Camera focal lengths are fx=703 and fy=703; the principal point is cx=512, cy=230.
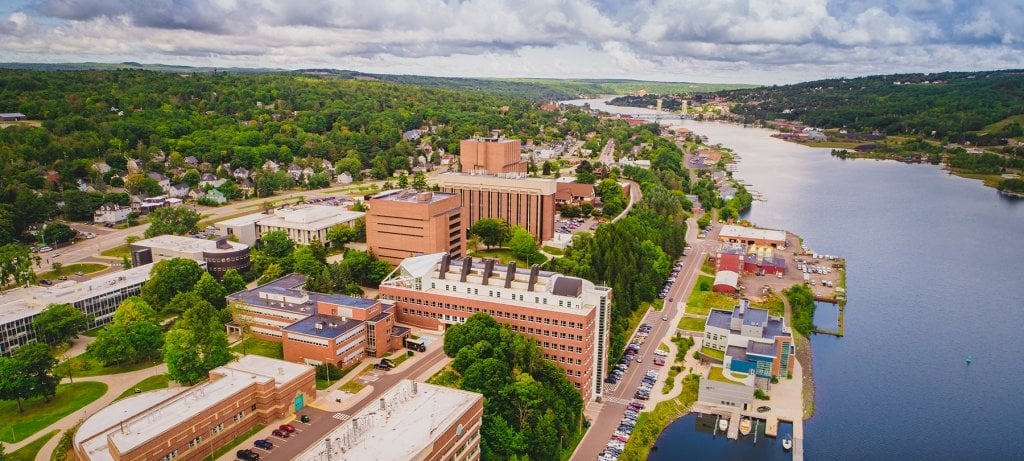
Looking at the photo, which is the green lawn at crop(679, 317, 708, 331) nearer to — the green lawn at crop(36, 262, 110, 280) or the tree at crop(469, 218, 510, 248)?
the tree at crop(469, 218, 510, 248)

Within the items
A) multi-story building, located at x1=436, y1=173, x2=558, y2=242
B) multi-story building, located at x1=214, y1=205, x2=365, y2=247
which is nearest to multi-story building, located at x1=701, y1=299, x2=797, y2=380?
multi-story building, located at x1=436, y1=173, x2=558, y2=242

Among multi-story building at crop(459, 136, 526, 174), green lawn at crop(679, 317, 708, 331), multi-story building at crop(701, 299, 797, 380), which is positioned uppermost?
multi-story building at crop(459, 136, 526, 174)

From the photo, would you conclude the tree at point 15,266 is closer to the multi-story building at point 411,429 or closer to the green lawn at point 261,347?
the green lawn at point 261,347

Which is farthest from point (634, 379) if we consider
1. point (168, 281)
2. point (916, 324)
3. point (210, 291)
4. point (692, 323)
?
point (168, 281)

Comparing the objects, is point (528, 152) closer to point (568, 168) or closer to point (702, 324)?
point (568, 168)

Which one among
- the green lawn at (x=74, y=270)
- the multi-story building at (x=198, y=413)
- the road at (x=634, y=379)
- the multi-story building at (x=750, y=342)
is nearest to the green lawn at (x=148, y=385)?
the multi-story building at (x=198, y=413)

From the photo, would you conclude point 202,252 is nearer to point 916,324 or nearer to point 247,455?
point 247,455
